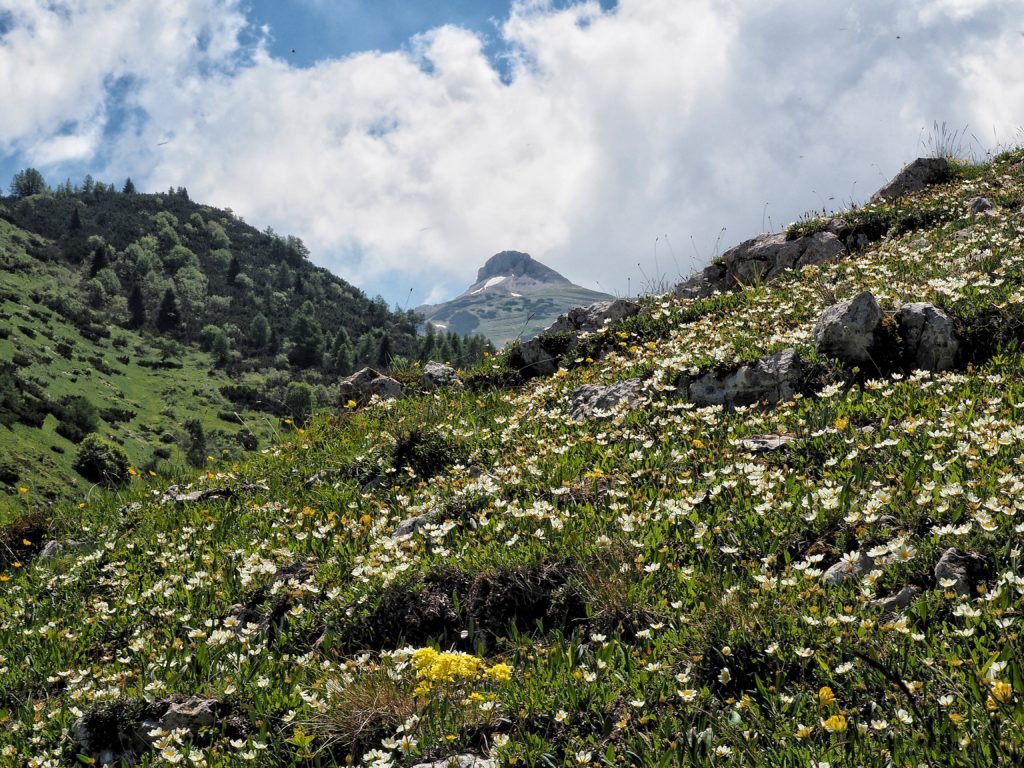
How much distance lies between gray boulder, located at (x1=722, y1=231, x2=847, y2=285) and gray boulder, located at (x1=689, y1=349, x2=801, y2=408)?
225 inches

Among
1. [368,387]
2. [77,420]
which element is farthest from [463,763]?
[77,420]

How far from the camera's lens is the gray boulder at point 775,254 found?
14047mm

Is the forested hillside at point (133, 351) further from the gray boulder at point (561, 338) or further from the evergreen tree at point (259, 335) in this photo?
the gray boulder at point (561, 338)

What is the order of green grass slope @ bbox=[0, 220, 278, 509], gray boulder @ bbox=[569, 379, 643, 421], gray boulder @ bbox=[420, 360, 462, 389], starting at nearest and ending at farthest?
1. gray boulder @ bbox=[569, 379, 643, 421]
2. gray boulder @ bbox=[420, 360, 462, 389]
3. green grass slope @ bbox=[0, 220, 278, 509]

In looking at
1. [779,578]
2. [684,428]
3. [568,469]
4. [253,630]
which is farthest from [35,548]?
[779,578]

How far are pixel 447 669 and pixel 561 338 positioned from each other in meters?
9.33

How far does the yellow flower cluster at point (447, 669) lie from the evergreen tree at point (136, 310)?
180120 mm

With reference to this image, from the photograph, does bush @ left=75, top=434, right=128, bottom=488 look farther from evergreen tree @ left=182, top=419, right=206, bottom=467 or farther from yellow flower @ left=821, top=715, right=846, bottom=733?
yellow flower @ left=821, top=715, right=846, bottom=733

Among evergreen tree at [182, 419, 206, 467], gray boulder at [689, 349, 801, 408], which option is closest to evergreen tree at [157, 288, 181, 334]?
evergreen tree at [182, 419, 206, 467]

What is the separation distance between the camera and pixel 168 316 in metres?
173

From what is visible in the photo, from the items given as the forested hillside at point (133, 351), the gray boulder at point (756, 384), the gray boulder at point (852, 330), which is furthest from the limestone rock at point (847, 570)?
the forested hillside at point (133, 351)

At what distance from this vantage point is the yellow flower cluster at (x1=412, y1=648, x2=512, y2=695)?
4.16 metres

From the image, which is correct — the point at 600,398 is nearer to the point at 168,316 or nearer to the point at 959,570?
the point at 959,570

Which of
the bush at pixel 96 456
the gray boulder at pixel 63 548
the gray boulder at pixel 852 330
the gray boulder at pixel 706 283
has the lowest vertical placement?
the gray boulder at pixel 63 548
